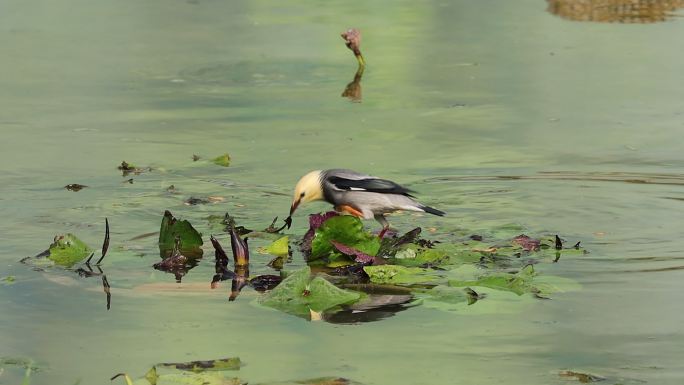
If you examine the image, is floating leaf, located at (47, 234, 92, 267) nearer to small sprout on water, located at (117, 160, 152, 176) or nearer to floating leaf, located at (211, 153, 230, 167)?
small sprout on water, located at (117, 160, 152, 176)

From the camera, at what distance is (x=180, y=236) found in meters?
6.29

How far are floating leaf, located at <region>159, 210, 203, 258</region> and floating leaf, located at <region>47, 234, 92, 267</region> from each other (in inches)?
15.3

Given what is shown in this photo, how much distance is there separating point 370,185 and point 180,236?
96 centimetres

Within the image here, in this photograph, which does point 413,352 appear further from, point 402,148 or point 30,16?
point 30,16

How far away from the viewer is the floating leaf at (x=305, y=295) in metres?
5.43

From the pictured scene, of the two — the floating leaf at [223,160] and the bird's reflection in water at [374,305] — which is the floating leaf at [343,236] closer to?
the bird's reflection in water at [374,305]

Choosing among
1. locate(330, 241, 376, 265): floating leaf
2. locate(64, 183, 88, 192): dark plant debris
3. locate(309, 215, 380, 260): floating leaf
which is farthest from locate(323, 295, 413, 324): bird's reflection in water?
locate(64, 183, 88, 192): dark plant debris

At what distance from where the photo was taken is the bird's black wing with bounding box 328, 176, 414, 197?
6.51 meters

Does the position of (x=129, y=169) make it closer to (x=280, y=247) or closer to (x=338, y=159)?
(x=338, y=159)

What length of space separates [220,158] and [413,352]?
11.9 feet

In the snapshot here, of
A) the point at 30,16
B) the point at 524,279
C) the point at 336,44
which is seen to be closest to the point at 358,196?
the point at 524,279

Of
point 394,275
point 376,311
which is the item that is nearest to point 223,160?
point 394,275

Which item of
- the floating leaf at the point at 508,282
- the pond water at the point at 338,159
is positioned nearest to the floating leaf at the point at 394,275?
the floating leaf at the point at 508,282

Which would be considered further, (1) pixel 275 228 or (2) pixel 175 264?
(1) pixel 275 228
